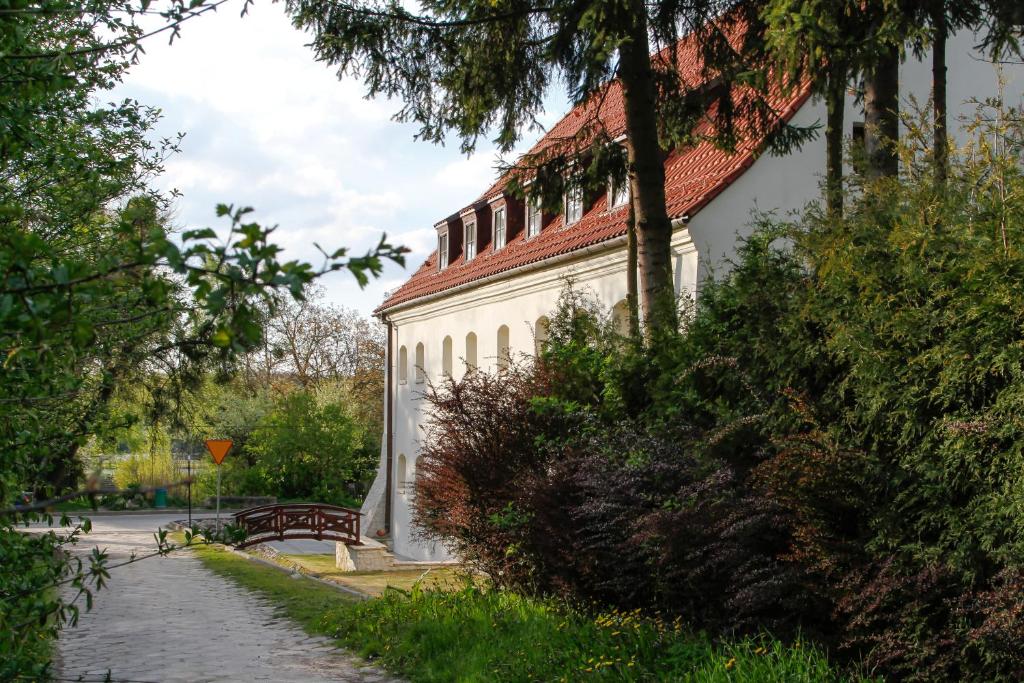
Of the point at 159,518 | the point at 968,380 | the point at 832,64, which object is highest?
the point at 832,64

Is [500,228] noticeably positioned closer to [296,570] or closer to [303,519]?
[303,519]

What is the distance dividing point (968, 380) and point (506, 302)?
58.6ft

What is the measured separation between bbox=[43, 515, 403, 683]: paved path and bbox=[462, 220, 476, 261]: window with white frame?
37.9 ft

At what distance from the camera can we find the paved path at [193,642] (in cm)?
1047

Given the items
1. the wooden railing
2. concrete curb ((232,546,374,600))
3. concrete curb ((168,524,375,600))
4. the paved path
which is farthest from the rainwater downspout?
the paved path

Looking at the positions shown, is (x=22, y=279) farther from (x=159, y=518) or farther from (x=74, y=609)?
(x=159, y=518)

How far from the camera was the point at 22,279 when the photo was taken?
2.93 meters

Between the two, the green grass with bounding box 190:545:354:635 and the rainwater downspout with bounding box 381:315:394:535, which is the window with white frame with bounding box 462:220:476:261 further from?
the green grass with bounding box 190:545:354:635

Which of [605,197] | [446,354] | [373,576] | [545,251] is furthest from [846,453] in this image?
[446,354]

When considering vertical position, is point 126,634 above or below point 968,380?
below

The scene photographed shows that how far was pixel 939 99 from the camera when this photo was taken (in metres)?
13.0

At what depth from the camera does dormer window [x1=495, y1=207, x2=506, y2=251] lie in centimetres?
2722

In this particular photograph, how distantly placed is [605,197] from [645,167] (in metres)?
8.30

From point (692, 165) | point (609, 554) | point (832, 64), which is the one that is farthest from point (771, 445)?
point (692, 165)
